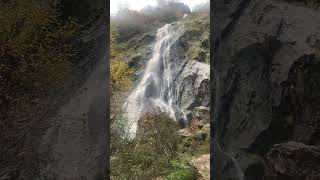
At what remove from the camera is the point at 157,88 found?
2623 centimetres

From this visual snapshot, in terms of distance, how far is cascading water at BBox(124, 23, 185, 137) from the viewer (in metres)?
25.0

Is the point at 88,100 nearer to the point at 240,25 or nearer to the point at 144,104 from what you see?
the point at 240,25

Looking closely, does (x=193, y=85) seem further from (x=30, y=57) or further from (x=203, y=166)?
(x=30, y=57)

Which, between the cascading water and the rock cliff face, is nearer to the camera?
the rock cliff face

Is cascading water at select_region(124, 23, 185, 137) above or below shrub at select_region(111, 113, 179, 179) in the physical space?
above

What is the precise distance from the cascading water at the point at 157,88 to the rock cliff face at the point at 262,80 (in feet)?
56.2

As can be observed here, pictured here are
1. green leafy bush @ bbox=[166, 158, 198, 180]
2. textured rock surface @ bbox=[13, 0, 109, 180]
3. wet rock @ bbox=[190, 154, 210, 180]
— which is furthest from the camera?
wet rock @ bbox=[190, 154, 210, 180]

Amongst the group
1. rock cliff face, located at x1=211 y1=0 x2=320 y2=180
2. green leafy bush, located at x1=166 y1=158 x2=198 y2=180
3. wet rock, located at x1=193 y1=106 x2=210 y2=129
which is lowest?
green leafy bush, located at x1=166 y1=158 x2=198 y2=180

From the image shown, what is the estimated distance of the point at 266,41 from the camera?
6355 millimetres

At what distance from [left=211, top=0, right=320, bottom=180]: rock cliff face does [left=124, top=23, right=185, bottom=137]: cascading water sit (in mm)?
17123

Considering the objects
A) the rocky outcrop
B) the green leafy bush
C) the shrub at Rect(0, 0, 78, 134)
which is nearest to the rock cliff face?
the rocky outcrop

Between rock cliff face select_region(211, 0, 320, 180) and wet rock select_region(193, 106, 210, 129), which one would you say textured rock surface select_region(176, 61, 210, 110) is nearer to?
wet rock select_region(193, 106, 210, 129)

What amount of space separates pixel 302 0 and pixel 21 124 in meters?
4.95

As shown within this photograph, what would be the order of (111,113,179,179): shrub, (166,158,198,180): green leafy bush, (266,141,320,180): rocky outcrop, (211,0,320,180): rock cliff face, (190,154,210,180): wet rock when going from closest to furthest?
(266,141,320,180): rocky outcrop
(211,0,320,180): rock cliff face
(166,158,198,180): green leafy bush
(190,154,210,180): wet rock
(111,113,179,179): shrub
